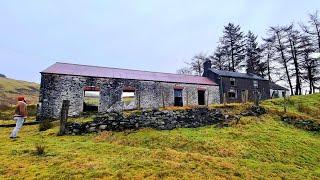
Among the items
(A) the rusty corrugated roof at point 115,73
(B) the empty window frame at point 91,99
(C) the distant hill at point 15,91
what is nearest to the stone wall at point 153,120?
(B) the empty window frame at point 91,99

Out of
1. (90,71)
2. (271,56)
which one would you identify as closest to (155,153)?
(90,71)

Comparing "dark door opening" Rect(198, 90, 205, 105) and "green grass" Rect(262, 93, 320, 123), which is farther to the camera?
"dark door opening" Rect(198, 90, 205, 105)

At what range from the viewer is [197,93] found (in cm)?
3312

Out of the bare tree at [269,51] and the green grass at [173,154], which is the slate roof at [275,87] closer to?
the bare tree at [269,51]

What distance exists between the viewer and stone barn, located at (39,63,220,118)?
26.2m

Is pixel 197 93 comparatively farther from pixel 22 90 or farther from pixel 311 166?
pixel 22 90

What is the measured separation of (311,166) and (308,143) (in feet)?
12.9

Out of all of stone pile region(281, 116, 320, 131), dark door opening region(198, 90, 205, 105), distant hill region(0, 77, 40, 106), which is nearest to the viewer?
stone pile region(281, 116, 320, 131)

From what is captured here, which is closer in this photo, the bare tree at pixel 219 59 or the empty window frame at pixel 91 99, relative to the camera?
the empty window frame at pixel 91 99

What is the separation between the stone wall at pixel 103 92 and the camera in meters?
26.0

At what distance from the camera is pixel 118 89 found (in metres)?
28.6

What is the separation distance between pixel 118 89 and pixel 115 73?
2361 millimetres

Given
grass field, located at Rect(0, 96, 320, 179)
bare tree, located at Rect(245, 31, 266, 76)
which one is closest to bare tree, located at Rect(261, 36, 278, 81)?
bare tree, located at Rect(245, 31, 266, 76)

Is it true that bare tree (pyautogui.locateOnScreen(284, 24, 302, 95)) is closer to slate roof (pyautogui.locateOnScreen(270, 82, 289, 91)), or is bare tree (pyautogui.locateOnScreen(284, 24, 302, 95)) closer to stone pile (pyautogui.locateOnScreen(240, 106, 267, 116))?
slate roof (pyautogui.locateOnScreen(270, 82, 289, 91))
